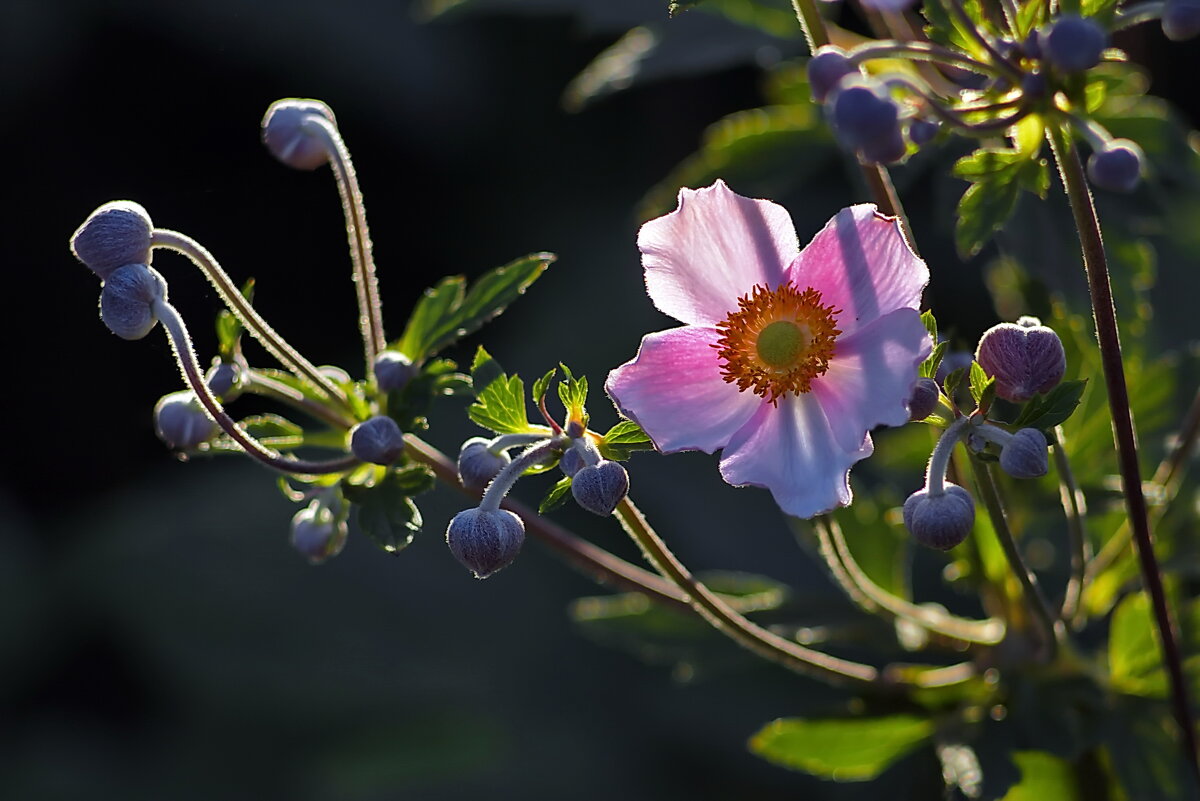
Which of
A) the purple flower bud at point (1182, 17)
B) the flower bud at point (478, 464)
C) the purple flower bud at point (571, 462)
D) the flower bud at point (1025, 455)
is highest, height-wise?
the purple flower bud at point (1182, 17)

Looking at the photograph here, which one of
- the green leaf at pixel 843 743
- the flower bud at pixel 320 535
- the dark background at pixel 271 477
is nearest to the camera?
the flower bud at pixel 320 535

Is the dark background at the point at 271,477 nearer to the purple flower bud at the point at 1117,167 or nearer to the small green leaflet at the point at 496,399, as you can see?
the small green leaflet at the point at 496,399

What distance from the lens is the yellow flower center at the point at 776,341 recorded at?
3.47ft

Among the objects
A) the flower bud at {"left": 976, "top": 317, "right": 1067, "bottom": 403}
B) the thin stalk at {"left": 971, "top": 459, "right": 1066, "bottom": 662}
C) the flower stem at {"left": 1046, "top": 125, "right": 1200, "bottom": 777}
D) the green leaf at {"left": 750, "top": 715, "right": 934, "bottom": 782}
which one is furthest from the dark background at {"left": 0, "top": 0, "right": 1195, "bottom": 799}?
the flower bud at {"left": 976, "top": 317, "right": 1067, "bottom": 403}

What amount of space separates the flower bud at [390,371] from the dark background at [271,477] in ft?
4.14

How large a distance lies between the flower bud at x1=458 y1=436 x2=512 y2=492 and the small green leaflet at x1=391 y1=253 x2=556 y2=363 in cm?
15

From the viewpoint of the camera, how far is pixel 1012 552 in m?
1.02

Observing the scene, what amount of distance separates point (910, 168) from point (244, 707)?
198cm

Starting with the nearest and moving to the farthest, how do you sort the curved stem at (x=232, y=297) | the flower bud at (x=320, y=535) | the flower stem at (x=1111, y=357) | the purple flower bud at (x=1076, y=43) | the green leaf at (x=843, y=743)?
the purple flower bud at (x=1076, y=43) → the flower stem at (x=1111, y=357) → the curved stem at (x=232, y=297) → the flower bud at (x=320, y=535) → the green leaf at (x=843, y=743)

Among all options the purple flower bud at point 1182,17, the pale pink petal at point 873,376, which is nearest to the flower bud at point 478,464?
the pale pink petal at point 873,376

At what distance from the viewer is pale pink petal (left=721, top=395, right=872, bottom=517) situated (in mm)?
930

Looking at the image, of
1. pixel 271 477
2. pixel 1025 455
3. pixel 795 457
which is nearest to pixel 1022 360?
pixel 1025 455

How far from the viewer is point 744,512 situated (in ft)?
7.88

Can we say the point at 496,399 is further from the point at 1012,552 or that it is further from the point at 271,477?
the point at 271,477
